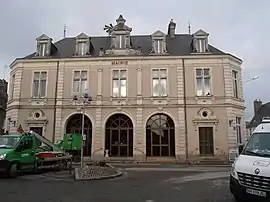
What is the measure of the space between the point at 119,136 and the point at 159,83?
19.8ft

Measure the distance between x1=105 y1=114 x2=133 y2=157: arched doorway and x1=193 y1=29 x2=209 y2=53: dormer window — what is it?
9269mm

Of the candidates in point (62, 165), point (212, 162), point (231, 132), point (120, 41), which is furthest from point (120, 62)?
point (62, 165)

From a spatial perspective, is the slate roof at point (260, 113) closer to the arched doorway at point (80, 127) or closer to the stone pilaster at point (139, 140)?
the stone pilaster at point (139, 140)

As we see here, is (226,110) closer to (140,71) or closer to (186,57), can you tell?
(186,57)

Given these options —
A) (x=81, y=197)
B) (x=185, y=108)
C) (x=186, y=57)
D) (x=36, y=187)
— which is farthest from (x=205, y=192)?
(x=186, y=57)

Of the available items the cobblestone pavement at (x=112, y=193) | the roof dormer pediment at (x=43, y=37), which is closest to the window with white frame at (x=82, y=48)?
the roof dormer pediment at (x=43, y=37)

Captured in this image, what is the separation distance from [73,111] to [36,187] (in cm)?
1787

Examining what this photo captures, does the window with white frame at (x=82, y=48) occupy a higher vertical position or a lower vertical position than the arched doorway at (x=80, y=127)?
higher

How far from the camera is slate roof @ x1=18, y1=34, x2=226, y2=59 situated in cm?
3053

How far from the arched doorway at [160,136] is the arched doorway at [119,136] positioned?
1.65 metres

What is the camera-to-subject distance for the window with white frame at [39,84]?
29.8 meters

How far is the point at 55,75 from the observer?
2983 cm

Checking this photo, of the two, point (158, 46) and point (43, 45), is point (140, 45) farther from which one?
point (43, 45)

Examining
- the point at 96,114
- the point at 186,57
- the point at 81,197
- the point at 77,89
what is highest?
the point at 186,57
